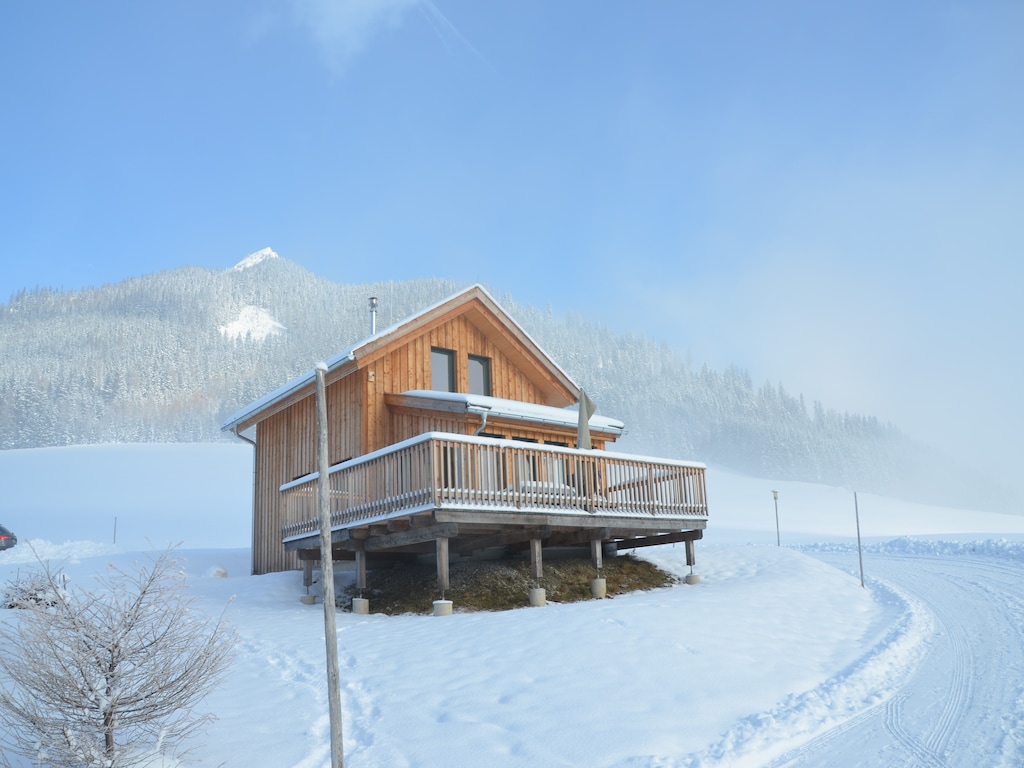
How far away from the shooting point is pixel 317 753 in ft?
25.4

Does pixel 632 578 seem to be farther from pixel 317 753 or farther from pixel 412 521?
pixel 317 753

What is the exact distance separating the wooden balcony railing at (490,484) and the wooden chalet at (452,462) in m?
0.03

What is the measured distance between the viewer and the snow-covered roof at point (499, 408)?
1744 cm

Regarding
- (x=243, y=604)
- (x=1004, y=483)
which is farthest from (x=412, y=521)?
(x=1004, y=483)

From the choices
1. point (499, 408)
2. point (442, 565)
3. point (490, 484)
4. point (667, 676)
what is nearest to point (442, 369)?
point (499, 408)

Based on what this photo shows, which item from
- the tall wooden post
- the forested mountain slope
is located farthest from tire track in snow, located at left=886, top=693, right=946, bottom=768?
the forested mountain slope

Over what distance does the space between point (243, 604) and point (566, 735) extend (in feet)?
33.8

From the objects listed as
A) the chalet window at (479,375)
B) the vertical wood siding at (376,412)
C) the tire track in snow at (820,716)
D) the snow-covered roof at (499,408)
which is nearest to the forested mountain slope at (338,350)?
the vertical wood siding at (376,412)

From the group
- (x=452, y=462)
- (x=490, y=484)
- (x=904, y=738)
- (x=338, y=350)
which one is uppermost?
(x=338, y=350)

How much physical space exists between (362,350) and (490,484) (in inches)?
197

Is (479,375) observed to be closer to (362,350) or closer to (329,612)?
(362,350)

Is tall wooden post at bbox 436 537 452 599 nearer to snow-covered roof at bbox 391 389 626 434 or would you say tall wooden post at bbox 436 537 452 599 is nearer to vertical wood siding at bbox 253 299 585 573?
snow-covered roof at bbox 391 389 626 434

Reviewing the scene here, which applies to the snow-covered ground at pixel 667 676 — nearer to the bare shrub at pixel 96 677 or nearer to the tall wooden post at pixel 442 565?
the tall wooden post at pixel 442 565

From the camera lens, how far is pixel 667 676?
31.7ft
